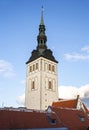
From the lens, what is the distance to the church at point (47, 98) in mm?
37812

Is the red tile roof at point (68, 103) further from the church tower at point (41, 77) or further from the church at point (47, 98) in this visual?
the church tower at point (41, 77)

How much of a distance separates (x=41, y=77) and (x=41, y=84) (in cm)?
186

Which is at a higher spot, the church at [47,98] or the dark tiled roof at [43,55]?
the dark tiled roof at [43,55]

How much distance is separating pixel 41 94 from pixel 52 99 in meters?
4.02

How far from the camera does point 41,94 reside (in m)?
59.5

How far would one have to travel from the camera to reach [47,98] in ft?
198

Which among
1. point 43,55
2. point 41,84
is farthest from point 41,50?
point 41,84

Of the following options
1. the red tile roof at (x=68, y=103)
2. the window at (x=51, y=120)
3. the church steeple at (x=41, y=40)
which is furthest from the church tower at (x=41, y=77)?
the window at (x=51, y=120)

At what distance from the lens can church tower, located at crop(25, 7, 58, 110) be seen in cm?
6012

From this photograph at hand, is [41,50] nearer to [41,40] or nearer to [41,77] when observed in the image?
[41,40]

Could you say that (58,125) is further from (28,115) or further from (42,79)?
(42,79)

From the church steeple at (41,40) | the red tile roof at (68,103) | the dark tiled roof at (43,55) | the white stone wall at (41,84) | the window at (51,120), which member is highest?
the church steeple at (41,40)

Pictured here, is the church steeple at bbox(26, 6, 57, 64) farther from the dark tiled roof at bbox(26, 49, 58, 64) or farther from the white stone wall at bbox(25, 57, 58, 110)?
the white stone wall at bbox(25, 57, 58, 110)

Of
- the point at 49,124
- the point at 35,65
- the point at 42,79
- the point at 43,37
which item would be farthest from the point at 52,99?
the point at 49,124
